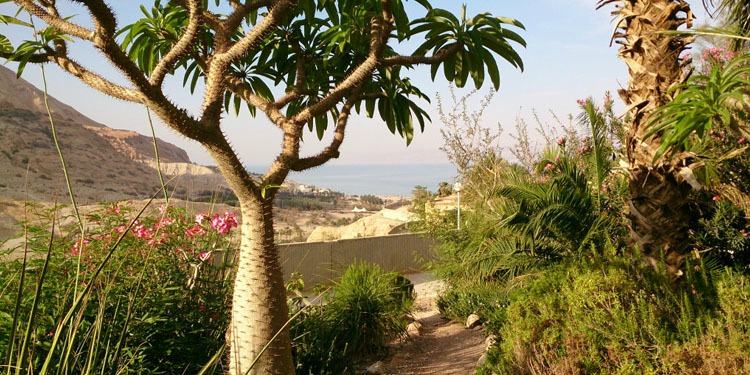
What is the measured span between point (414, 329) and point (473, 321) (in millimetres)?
874

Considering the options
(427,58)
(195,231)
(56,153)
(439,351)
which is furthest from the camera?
(56,153)

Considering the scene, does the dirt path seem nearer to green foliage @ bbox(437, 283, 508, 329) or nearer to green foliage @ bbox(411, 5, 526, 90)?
green foliage @ bbox(437, 283, 508, 329)

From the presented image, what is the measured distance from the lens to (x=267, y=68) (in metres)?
5.30

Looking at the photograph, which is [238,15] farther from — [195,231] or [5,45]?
[195,231]

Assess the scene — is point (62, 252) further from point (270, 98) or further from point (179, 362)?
point (270, 98)

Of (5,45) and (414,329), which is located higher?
(5,45)

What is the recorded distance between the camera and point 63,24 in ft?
12.0

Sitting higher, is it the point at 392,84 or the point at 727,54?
the point at 727,54

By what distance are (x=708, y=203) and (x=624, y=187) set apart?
1068 millimetres

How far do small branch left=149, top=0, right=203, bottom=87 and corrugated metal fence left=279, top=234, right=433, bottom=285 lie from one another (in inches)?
372

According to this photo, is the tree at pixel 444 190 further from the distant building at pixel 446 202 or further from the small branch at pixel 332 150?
the small branch at pixel 332 150

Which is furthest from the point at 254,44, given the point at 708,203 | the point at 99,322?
the point at 708,203

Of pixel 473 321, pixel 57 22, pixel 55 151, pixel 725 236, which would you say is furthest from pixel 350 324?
pixel 55 151

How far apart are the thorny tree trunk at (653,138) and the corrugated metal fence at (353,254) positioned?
29.0ft
